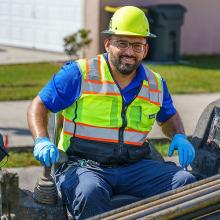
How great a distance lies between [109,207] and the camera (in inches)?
130

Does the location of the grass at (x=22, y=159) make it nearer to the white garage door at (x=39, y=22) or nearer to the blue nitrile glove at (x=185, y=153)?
the blue nitrile glove at (x=185, y=153)

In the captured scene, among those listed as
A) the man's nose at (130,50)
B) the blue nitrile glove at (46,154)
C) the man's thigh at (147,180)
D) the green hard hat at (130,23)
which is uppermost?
the green hard hat at (130,23)

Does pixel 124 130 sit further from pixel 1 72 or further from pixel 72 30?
pixel 72 30

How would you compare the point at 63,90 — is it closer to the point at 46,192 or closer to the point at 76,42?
the point at 46,192

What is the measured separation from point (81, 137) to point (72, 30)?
1224cm

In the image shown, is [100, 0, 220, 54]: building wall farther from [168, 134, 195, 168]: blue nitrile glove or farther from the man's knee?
the man's knee

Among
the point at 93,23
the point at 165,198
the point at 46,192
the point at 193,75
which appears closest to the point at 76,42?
the point at 93,23

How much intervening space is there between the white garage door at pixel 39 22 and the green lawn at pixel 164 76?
213cm

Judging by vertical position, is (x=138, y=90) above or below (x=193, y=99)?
above

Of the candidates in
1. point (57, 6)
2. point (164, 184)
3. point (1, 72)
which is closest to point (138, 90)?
point (164, 184)

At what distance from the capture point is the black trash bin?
14.5 metres

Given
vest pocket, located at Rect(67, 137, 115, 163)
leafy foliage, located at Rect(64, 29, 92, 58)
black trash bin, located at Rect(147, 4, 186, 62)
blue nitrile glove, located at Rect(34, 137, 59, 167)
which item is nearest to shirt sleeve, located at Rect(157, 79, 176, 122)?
vest pocket, located at Rect(67, 137, 115, 163)

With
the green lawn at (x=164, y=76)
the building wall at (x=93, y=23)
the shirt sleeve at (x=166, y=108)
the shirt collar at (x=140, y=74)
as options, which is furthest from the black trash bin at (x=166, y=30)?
the shirt collar at (x=140, y=74)

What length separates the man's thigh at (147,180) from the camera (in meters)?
3.55
